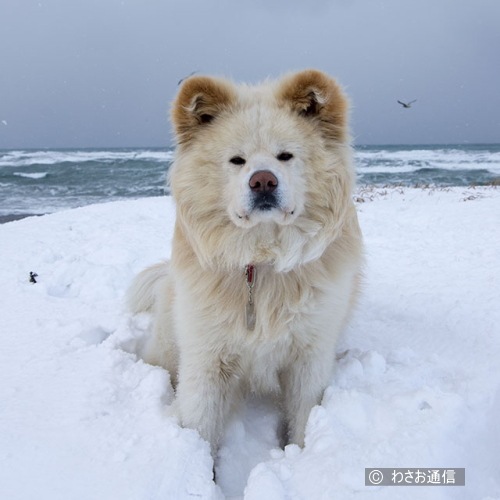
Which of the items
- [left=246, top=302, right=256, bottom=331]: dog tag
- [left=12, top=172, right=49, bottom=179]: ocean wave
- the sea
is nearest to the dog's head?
[left=246, top=302, right=256, bottom=331]: dog tag

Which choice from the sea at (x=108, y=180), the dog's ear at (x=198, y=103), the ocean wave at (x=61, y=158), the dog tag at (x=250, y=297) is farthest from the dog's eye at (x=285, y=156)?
the ocean wave at (x=61, y=158)

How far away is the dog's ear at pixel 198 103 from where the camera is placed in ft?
8.20

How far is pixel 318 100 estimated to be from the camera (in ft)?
8.19

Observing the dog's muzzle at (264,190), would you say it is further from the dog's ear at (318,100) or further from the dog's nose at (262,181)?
the dog's ear at (318,100)

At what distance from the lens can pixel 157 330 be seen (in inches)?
125

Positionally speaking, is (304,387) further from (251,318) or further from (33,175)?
(33,175)

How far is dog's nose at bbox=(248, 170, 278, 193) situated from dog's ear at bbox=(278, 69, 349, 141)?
529mm

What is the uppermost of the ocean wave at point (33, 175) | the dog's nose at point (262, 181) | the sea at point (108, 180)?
the dog's nose at point (262, 181)

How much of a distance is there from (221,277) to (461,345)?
1873mm

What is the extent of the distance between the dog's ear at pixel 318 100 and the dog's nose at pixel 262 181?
0.53m

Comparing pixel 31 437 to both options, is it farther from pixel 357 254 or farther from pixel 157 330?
pixel 357 254

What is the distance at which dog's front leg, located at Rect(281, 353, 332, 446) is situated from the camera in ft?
8.36

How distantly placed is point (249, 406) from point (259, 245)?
3.64 feet

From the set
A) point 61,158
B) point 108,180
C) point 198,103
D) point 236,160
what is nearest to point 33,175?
point 108,180
